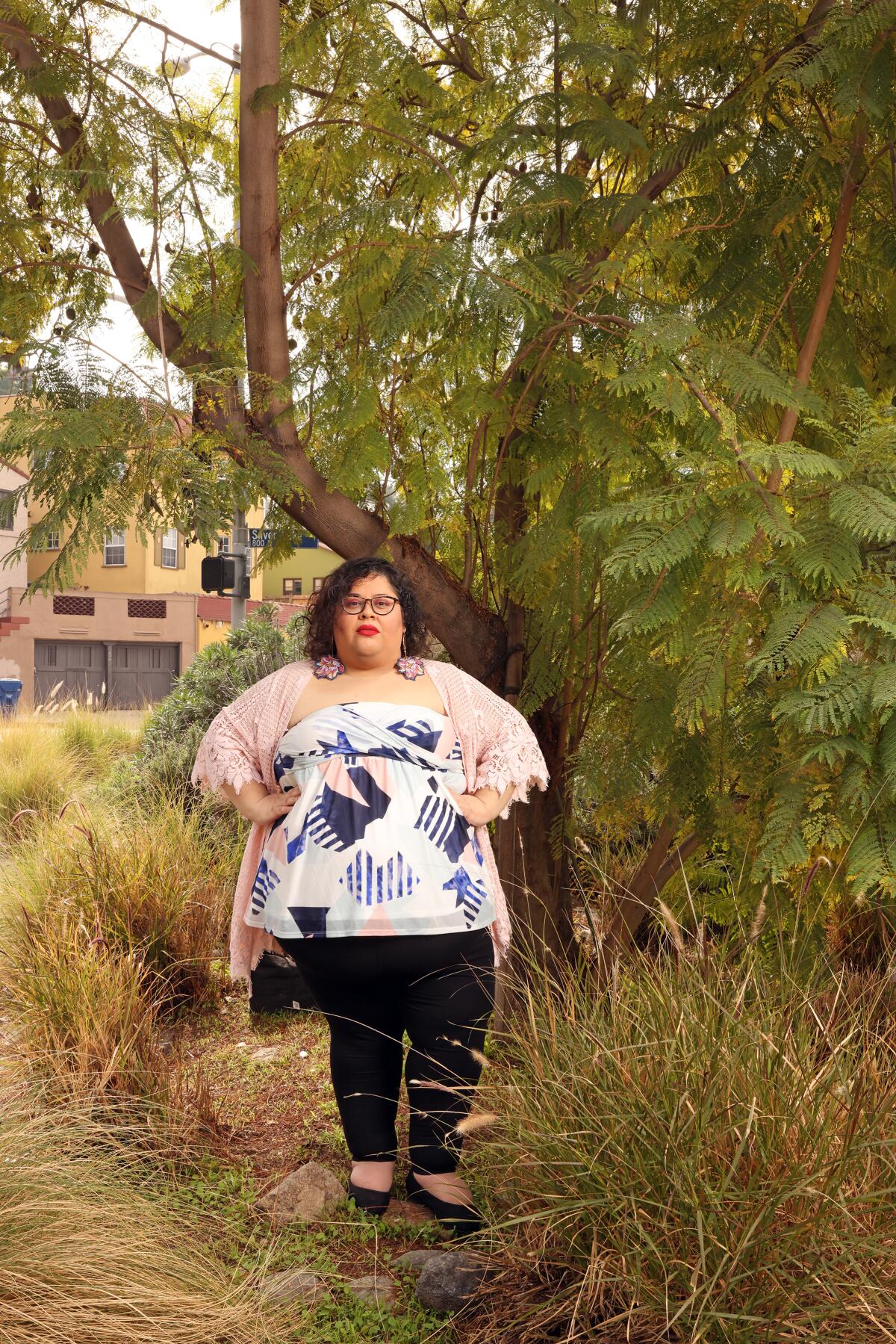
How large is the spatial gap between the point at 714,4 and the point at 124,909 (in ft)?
14.8

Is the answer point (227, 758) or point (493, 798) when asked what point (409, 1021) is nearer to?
point (493, 798)

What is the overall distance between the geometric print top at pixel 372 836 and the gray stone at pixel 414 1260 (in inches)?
36.1

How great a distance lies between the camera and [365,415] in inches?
159

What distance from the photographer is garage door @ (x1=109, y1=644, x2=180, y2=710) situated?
32.4m

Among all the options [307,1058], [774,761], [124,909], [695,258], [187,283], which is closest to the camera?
[774,761]

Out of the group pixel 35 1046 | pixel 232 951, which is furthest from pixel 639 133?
pixel 35 1046

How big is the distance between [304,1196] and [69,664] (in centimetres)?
2976

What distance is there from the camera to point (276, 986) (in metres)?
6.07

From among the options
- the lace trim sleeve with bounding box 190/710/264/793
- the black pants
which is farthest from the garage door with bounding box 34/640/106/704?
the black pants

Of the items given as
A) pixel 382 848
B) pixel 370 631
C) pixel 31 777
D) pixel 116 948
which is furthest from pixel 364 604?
pixel 31 777

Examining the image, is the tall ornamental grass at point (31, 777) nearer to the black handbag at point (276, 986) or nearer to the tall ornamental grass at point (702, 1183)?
the black handbag at point (276, 986)

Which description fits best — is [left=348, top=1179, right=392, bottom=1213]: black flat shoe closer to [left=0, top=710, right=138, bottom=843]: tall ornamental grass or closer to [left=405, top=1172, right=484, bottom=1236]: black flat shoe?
[left=405, top=1172, right=484, bottom=1236]: black flat shoe

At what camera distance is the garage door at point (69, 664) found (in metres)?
31.6

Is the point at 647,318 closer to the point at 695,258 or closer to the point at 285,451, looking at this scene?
the point at 695,258
